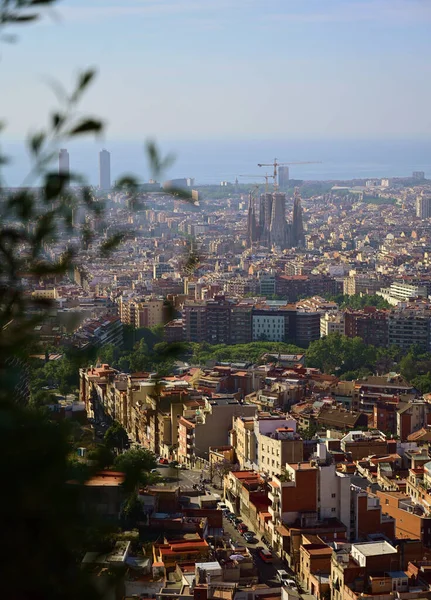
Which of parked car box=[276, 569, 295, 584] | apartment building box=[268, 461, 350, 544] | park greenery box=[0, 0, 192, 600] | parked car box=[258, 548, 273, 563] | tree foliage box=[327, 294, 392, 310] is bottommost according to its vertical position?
tree foliage box=[327, 294, 392, 310]

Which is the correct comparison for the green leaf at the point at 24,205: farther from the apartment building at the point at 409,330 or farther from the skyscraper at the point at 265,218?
the skyscraper at the point at 265,218

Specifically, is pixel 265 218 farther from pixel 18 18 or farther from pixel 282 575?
pixel 18 18

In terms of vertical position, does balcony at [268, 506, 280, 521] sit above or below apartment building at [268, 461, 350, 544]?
below

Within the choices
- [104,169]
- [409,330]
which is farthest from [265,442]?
[409,330]

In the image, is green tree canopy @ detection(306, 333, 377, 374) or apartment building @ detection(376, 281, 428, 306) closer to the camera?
green tree canopy @ detection(306, 333, 377, 374)

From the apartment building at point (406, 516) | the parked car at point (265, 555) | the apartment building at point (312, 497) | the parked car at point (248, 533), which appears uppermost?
the apartment building at point (312, 497)

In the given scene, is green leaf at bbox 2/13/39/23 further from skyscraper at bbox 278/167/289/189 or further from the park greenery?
skyscraper at bbox 278/167/289/189

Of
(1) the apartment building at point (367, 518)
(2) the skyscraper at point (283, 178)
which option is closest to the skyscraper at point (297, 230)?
(2) the skyscraper at point (283, 178)

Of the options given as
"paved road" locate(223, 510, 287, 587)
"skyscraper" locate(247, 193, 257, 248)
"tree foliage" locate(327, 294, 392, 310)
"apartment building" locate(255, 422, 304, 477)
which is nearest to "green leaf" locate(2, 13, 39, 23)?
"paved road" locate(223, 510, 287, 587)

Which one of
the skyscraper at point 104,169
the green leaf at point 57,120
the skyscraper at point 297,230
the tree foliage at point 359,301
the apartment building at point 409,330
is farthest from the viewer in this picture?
the skyscraper at point 297,230

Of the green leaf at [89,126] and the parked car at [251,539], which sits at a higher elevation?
the green leaf at [89,126]
